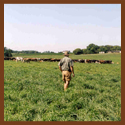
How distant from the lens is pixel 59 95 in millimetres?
5258

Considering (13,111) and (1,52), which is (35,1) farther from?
(13,111)

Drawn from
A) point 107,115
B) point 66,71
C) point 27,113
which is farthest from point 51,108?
point 66,71

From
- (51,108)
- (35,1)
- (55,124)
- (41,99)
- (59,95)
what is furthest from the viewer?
(59,95)

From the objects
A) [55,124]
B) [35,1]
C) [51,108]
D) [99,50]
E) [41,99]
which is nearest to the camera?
[55,124]

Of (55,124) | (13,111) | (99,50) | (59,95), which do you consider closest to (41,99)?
(59,95)

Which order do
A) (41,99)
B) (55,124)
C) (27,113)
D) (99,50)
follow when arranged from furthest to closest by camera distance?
1. (99,50)
2. (41,99)
3. (27,113)
4. (55,124)

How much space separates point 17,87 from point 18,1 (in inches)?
162

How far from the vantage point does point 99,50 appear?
12538 centimetres

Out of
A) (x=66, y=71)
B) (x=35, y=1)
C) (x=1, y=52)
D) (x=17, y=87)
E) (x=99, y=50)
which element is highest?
(x=99, y=50)

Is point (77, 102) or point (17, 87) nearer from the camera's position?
point (77, 102)

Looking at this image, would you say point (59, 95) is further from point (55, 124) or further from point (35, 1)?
point (35, 1)

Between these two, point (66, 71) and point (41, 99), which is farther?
point (66, 71)

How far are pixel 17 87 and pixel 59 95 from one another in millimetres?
2522

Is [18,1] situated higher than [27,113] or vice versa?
[18,1]
